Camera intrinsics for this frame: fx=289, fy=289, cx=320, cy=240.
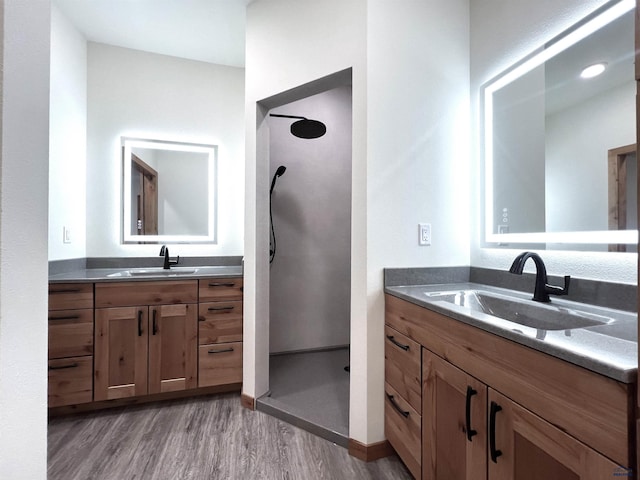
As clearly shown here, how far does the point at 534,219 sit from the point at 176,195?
106 inches

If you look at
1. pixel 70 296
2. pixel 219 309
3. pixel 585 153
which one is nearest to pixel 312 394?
pixel 219 309

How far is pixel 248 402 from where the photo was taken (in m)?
2.00

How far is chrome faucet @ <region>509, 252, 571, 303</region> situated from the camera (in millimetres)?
1151

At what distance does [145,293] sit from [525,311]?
223 cm

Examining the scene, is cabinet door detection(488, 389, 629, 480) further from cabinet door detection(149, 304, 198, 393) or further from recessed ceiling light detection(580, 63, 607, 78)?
cabinet door detection(149, 304, 198, 393)

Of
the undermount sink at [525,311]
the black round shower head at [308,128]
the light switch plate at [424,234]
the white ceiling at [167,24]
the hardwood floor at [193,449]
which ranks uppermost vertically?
the white ceiling at [167,24]

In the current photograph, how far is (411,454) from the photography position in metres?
1.29

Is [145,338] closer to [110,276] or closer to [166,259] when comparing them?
[110,276]

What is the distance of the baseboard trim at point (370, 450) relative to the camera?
4.93ft

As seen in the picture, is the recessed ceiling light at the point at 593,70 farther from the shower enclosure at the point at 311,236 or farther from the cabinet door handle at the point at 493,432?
the shower enclosure at the point at 311,236

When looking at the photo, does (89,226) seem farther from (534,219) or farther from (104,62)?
(534,219)

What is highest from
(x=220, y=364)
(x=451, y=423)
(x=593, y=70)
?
(x=593, y=70)

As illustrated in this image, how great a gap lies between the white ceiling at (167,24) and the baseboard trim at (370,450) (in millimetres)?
2889

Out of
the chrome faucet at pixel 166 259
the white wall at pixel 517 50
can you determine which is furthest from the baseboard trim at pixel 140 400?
the white wall at pixel 517 50
